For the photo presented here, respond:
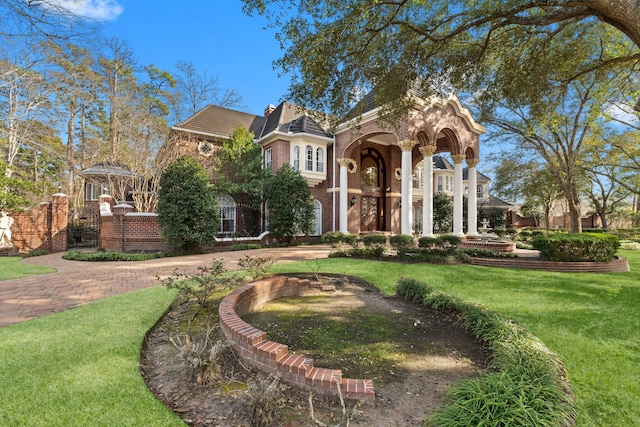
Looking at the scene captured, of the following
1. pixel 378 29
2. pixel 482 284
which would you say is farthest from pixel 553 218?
pixel 378 29

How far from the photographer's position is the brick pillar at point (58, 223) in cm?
1369

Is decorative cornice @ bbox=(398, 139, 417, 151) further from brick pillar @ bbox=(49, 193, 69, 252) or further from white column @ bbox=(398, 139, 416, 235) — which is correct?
brick pillar @ bbox=(49, 193, 69, 252)

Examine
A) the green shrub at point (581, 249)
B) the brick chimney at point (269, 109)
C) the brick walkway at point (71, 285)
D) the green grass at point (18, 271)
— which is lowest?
the brick walkway at point (71, 285)

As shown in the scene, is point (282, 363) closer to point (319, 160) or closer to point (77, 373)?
point (77, 373)

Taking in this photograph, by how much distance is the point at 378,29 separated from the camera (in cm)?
614

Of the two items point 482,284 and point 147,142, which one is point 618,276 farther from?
point 147,142

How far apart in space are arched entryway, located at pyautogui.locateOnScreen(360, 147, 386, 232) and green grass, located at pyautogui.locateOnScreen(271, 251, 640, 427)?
446 inches

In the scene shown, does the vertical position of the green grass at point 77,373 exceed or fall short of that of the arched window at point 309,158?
it falls short

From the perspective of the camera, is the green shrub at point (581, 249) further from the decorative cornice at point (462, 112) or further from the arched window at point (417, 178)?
the arched window at point (417, 178)

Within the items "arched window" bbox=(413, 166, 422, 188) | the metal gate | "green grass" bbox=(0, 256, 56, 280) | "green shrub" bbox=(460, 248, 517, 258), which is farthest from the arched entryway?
"green grass" bbox=(0, 256, 56, 280)

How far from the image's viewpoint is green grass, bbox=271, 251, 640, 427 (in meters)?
2.65

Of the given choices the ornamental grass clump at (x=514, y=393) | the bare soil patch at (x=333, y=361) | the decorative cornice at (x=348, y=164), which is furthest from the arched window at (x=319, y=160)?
the ornamental grass clump at (x=514, y=393)

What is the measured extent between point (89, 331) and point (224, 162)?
1499 centimetres

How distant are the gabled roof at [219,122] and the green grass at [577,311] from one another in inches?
521
